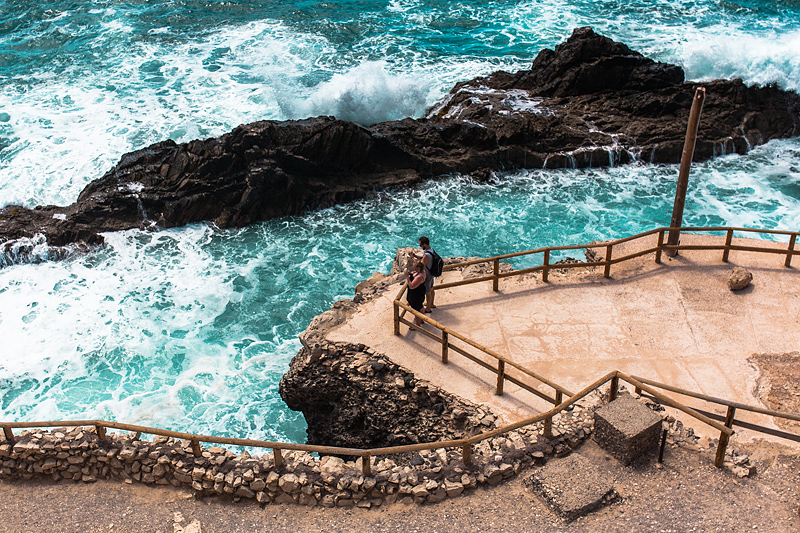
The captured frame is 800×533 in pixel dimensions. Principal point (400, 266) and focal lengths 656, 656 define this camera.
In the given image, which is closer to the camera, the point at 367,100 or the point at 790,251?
the point at 790,251

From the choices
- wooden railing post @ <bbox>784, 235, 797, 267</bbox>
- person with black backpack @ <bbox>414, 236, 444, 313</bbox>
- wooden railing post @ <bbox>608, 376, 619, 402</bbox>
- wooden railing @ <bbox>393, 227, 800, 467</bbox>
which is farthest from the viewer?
wooden railing post @ <bbox>784, 235, 797, 267</bbox>

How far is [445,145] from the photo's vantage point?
26.3m

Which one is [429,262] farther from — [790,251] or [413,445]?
[790,251]

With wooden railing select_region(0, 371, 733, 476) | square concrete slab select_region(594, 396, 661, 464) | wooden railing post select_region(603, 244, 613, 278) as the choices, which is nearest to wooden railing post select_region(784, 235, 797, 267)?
wooden railing post select_region(603, 244, 613, 278)

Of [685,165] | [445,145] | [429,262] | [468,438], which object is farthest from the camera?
[445,145]

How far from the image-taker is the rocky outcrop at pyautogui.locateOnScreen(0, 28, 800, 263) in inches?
929

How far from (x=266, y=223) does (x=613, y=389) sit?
16.3 meters

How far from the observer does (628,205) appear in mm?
24344

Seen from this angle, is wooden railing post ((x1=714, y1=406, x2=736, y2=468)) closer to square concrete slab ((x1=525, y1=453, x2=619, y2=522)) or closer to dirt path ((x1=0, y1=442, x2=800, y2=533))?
dirt path ((x1=0, y1=442, x2=800, y2=533))

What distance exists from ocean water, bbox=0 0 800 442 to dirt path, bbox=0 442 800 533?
5667 mm

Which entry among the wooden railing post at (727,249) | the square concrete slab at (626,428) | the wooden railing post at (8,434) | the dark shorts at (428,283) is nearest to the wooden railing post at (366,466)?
the square concrete slab at (626,428)

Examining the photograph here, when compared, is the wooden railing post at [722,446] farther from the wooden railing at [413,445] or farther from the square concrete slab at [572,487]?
the square concrete slab at [572,487]

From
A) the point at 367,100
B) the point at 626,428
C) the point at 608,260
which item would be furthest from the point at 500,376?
the point at 367,100

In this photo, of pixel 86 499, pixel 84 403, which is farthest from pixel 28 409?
pixel 86 499
